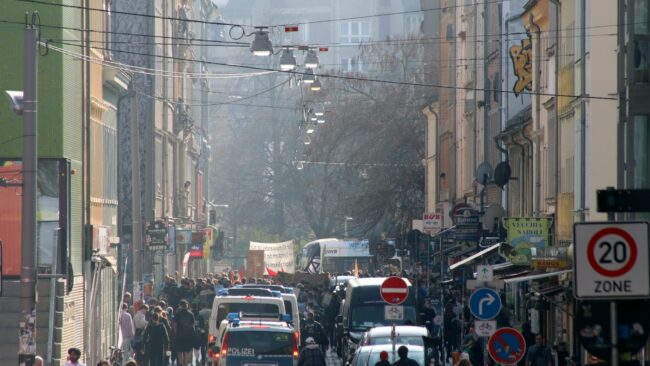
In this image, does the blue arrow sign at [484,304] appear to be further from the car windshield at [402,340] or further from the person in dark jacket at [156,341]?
the person in dark jacket at [156,341]

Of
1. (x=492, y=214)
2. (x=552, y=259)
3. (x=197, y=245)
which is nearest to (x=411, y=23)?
(x=197, y=245)

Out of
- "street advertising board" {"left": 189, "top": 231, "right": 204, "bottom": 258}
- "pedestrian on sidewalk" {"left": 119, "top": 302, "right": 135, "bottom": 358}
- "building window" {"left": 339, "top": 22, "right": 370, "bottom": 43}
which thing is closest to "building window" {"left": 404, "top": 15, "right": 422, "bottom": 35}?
"building window" {"left": 339, "top": 22, "right": 370, "bottom": 43}

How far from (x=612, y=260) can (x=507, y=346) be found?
12209 mm

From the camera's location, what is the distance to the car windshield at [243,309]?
33.2m

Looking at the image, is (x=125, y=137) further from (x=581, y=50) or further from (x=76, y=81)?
(x=581, y=50)

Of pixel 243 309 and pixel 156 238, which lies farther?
pixel 156 238

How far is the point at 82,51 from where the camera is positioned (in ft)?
118

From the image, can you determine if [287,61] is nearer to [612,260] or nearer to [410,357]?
[410,357]

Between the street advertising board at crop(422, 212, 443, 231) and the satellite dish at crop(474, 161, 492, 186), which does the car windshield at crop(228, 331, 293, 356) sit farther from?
the street advertising board at crop(422, 212, 443, 231)

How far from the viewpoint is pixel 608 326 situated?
11398 mm

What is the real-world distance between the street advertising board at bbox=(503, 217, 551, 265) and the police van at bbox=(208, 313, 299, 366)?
6062 millimetres

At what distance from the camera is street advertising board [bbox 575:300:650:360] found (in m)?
11.4

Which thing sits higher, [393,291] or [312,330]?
[393,291]

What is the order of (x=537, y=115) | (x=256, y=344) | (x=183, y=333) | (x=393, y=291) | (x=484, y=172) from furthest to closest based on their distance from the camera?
(x=484, y=172), (x=537, y=115), (x=183, y=333), (x=393, y=291), (x=256, y=344)
